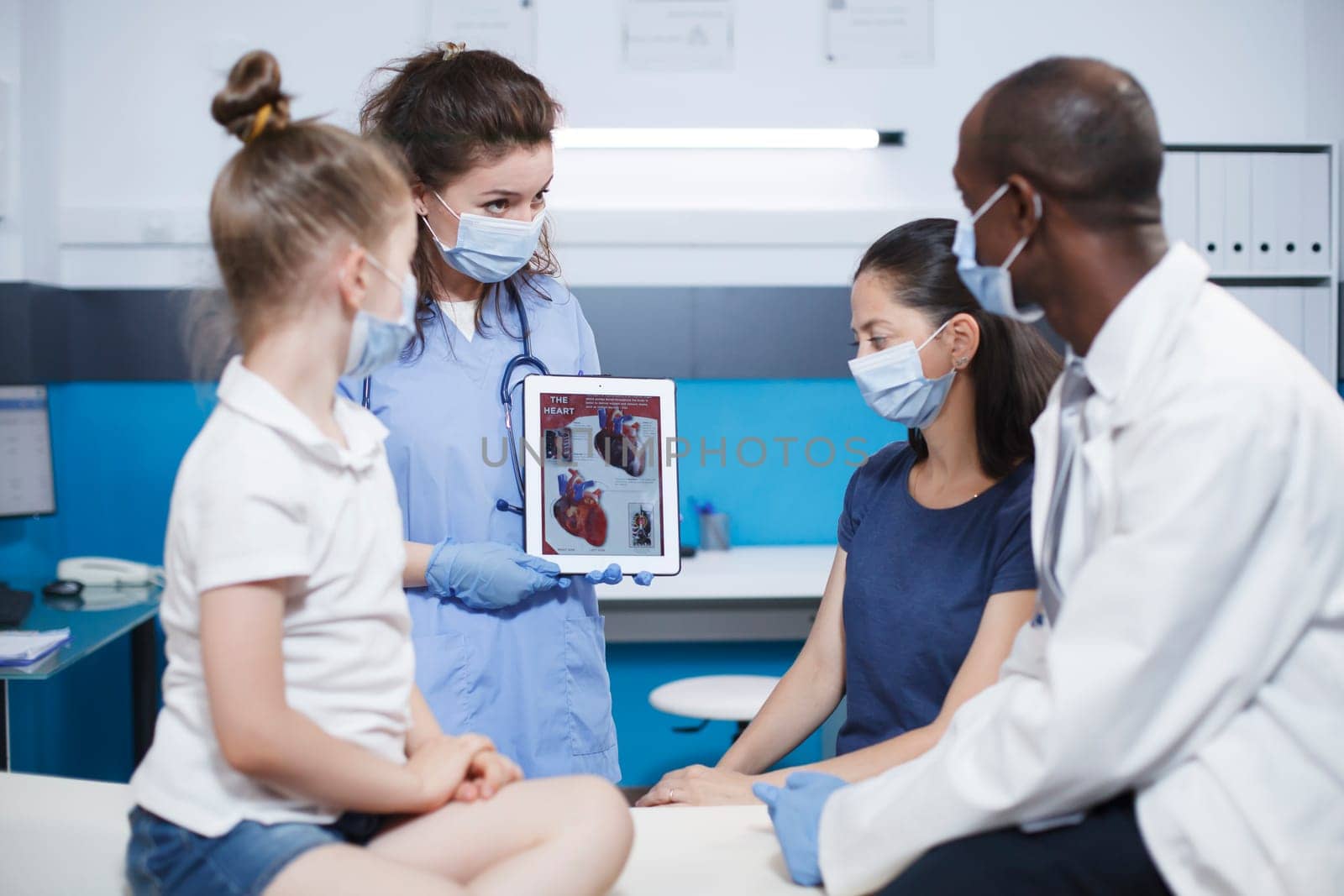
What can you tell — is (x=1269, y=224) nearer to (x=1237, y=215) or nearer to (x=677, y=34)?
(x=1237, y=215)

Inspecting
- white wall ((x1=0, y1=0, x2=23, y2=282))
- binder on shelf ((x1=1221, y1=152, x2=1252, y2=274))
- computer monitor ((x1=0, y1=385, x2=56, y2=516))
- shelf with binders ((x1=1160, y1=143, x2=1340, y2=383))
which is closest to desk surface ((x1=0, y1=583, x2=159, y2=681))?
computer monitor ((x1=0, y1=385, x2=56, y2=516))

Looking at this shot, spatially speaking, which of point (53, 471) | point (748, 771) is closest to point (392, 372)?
point (748, 771)

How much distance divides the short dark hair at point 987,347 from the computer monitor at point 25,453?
256 cm

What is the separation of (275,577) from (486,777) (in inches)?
10.7

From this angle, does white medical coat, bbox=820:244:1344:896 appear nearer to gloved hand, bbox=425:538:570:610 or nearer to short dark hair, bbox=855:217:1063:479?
short dark hair, bbox=855:217:1063:479

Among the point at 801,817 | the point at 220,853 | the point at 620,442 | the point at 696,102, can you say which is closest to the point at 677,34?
the point at 696,102

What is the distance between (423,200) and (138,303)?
87.2 inches

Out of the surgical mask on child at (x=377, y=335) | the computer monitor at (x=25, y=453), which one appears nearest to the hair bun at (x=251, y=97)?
the surgical mask on child at (x=377, y=335)

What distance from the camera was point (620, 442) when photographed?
164cm

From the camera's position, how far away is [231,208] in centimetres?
88

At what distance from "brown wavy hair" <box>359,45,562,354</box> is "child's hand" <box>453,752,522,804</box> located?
2.51 feet

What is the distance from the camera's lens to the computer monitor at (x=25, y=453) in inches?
115

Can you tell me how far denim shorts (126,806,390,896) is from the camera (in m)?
0.79

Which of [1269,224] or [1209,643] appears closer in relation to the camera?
[1209,643]
